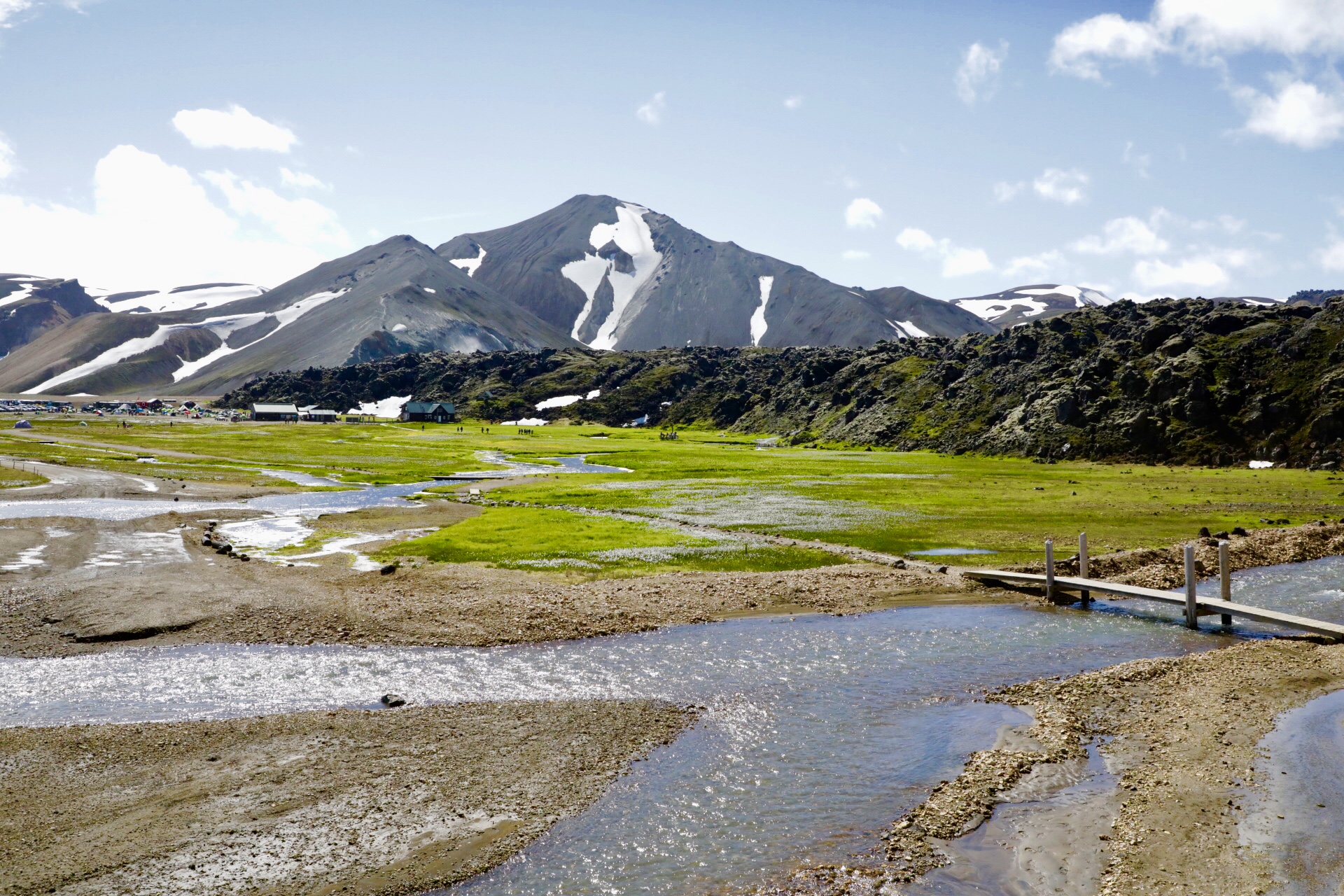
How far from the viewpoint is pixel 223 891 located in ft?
54.9

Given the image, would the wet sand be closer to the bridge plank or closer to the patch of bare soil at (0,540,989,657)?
the patch of bare soil at (0,540,989,657)

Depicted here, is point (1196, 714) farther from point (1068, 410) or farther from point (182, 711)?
point (1068, 410)

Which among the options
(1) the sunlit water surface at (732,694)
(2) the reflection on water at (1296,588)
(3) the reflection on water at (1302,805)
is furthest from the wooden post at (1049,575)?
(3) the reflection on water at (1302,805)

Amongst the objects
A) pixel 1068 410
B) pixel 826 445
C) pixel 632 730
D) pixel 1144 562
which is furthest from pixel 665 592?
pixel 826 445

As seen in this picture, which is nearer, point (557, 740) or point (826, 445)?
point (557, 740)

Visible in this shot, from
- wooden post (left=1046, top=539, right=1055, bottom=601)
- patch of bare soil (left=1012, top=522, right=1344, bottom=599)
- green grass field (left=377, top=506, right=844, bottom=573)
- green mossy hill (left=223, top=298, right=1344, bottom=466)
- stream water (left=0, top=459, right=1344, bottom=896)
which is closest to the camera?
stream water (left=0, top=459, right=1344, bottom=896)

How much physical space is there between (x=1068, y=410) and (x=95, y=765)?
5517 inches

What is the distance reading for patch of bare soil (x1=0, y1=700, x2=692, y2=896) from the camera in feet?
57.4

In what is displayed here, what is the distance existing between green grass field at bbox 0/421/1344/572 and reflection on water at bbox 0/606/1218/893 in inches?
691

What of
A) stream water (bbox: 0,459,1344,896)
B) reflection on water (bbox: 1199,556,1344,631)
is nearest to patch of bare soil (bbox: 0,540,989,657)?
stream water (bbox: 0,459,1344,896)

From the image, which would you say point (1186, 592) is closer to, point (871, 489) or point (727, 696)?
point (727, 696)

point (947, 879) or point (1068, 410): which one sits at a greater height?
point (1068, 410)

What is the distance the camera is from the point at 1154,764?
22500 mm

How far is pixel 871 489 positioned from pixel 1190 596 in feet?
178
